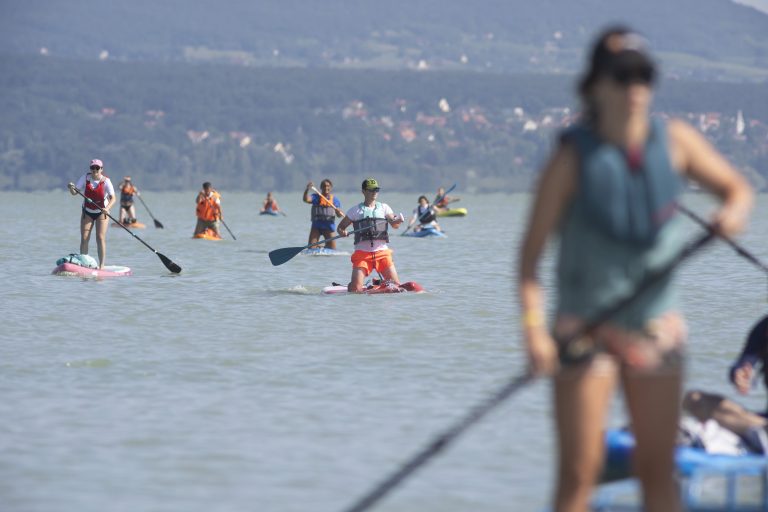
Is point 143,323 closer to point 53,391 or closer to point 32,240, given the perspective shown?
point 53,391

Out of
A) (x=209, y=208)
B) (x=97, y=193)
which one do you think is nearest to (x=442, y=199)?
(x=209, y=208)

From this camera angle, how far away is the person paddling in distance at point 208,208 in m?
37.7

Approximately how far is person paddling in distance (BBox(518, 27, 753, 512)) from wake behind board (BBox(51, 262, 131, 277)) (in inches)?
809

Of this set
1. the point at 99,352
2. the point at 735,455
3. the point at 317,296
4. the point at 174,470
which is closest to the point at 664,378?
the point at 735,455

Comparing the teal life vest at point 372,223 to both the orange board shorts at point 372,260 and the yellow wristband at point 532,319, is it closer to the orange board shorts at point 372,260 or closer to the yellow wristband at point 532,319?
the orange board shorts at point 372,260

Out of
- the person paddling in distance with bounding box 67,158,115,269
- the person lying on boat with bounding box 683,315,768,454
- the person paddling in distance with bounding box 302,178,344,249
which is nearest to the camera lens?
the person lying on boat with bounding box 683,315,768,454

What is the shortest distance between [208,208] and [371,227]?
21.1 m

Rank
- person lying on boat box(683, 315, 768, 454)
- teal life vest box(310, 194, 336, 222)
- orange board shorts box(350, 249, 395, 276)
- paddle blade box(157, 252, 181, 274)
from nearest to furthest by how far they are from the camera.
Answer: person lying on boat box(683, 315, 768, 454) < orange board shorts box(350, 249, 395, 276) < paddle blade box(157, 252, 181, 274) < teal life vest box(310, 194, 336, 222)

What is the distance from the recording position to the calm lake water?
343 inches

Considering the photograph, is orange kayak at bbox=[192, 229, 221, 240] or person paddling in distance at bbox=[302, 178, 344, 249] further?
orange kayak at bbox=[192, 229, 221, 240]

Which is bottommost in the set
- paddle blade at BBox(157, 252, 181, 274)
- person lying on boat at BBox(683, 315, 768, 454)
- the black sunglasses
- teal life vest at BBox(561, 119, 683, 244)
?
paddle blade at BBox(157, 252, 181, 274)

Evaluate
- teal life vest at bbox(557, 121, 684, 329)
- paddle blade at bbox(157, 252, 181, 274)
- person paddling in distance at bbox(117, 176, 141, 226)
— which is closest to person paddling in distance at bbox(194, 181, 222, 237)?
person paddling in distance at bbox(117, 176, 141, 226)

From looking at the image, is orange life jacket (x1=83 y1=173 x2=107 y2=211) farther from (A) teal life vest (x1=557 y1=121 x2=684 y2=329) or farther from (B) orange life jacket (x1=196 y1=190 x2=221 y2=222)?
(A) teal life vest (x1=557 y1=121 x2=684 y2=329)

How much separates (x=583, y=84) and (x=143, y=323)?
519 inches
